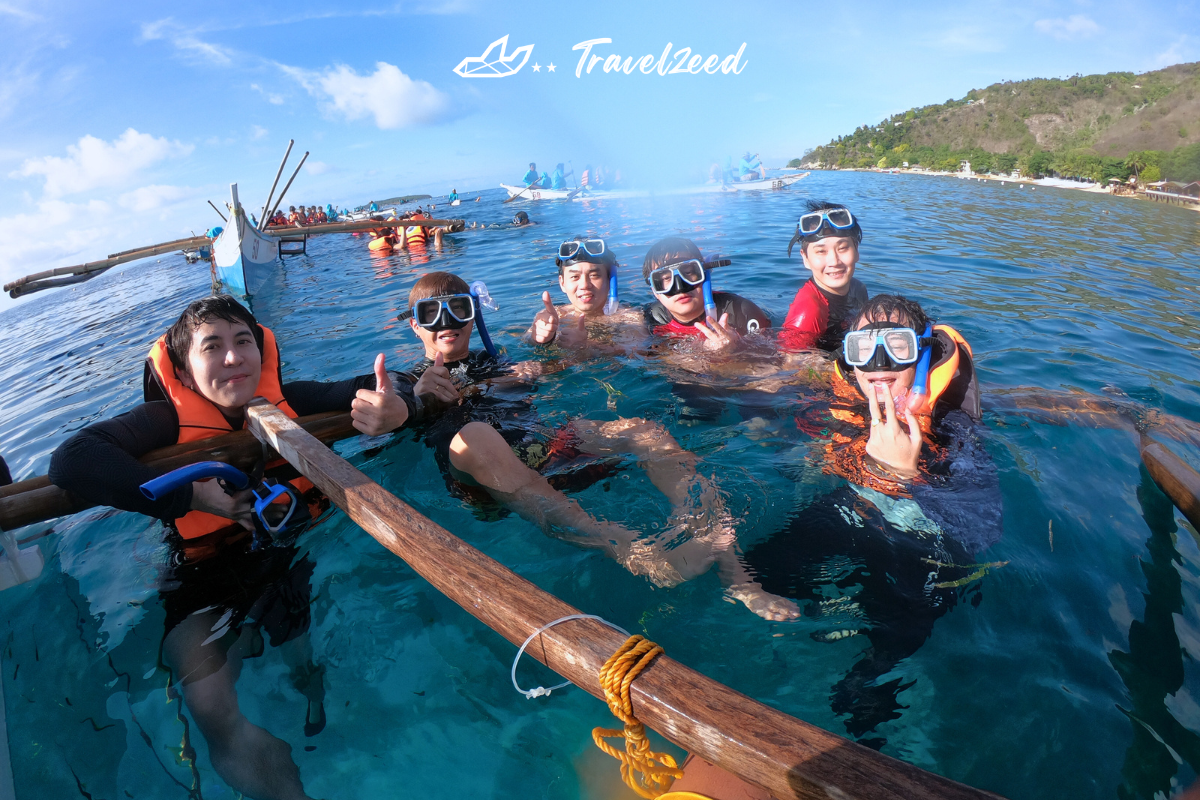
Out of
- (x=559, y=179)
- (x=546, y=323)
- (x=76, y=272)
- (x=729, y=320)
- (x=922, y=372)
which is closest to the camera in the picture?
(x=922, y=372)

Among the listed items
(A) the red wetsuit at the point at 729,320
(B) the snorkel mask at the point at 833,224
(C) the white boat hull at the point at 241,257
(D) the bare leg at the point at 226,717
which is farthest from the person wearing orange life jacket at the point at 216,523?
(C) the white boat hull at the point at 241,257

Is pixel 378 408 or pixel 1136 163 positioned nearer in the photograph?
pixel 378 408

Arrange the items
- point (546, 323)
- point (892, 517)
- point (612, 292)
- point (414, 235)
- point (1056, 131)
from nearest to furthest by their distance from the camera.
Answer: point (892, 517), point (546, 323), point (612, 292), point (414, 235), point (1056, 131)

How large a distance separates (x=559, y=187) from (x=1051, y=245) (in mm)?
39338

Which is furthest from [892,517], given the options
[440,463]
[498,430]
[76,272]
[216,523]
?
[76,272]

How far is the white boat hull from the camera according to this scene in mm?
13008

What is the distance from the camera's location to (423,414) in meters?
3.37

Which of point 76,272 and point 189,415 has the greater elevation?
point 76,272

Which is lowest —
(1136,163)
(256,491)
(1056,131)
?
(256,491)

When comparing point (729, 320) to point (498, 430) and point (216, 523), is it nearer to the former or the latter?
point (498, 430)

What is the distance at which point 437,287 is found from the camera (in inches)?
157

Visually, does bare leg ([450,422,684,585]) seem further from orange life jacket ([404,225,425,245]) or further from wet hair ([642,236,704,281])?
orange life jacket ([404,225,425,245])

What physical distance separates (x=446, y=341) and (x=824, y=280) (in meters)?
3.46

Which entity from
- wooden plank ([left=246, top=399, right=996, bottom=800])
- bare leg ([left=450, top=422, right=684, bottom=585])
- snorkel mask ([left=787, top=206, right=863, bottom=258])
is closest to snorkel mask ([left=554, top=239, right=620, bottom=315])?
snorkel mask ([left=787, top=206, right=863, bottom=258])
